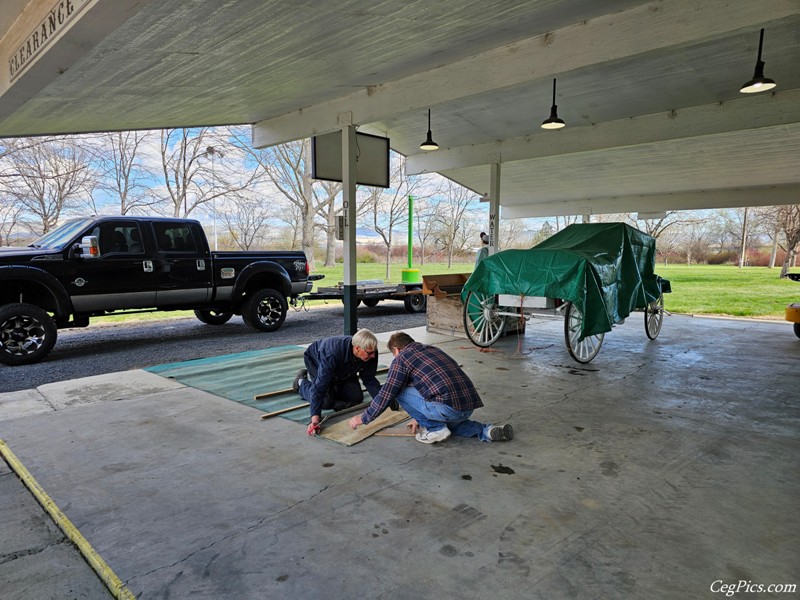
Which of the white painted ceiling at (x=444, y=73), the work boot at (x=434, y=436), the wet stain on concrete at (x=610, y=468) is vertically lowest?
the wet stain on concrete at (x=610, y=468)

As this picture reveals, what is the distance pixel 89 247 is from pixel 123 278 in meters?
0.75

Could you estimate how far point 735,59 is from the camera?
6609 millimetres

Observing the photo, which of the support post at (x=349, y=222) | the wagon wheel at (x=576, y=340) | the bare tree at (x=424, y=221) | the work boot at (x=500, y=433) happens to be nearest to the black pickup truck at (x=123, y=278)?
the support post at (x=349, y=222)

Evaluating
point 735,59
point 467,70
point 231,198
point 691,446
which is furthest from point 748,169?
point 231,198

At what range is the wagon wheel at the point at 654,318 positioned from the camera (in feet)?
27.2

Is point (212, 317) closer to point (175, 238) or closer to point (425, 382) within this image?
point (175, 238)

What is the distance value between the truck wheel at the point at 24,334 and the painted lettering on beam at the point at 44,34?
309 centimetres

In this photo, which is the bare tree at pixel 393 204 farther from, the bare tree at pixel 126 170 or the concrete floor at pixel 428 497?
the concrete floor at pixel 428 497

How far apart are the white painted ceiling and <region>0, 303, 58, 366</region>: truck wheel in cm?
251

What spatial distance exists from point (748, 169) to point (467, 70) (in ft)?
30.3

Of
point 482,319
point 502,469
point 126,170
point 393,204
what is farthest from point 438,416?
point 393,204

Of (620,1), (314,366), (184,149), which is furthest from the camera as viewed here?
(184,149)

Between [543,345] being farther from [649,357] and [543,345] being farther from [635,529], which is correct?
[635,529]

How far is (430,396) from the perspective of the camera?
3668mm
